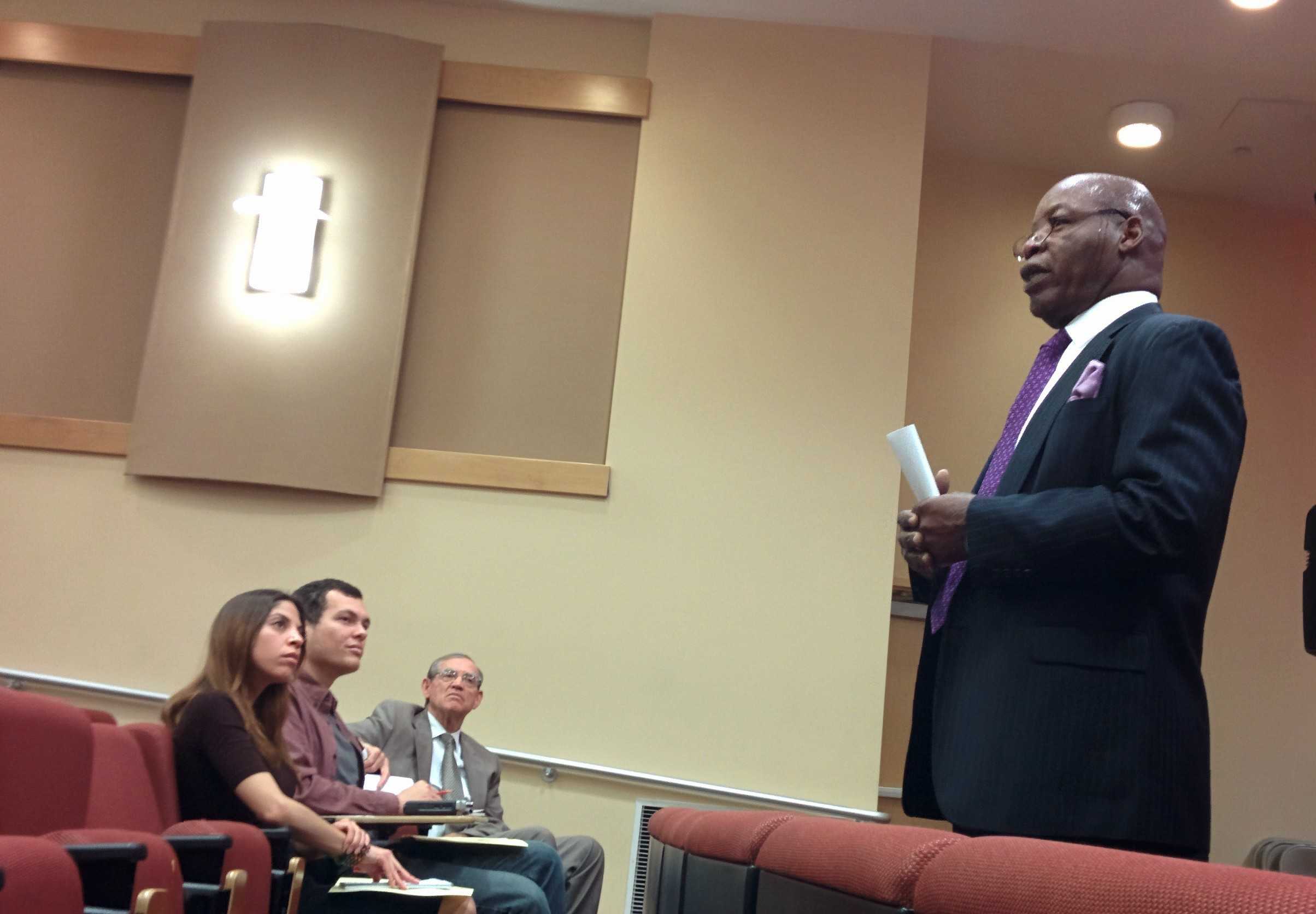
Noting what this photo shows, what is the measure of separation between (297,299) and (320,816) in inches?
104

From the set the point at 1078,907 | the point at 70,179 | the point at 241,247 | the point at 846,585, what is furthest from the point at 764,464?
the point at 1078,907

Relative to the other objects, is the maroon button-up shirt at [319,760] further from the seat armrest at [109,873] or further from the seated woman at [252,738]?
the seat armrest at [109,873]

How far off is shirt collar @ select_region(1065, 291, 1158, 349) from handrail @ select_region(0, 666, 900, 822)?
10.7 ft

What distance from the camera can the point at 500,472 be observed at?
504 cm

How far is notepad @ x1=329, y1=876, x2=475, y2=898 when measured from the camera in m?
3.00

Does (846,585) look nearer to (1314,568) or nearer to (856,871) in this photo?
(1314,568)

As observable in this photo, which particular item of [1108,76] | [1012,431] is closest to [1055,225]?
[1012,431]

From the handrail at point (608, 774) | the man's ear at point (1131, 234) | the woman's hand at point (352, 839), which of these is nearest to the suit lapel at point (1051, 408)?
the man's ear at point (1131, 234)

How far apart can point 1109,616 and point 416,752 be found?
10.8 ft

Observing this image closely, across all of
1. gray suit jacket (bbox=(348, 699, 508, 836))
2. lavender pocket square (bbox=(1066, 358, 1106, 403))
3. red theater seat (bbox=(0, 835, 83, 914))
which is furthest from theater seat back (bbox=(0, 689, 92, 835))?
gray suit jacket (bbox=(348, 699, 508, 836))

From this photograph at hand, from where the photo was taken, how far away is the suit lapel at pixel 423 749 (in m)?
4.41

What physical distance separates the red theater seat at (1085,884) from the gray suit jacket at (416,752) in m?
3.64

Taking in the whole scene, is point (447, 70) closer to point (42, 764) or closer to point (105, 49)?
point (105, 49)

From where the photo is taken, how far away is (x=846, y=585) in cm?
495
